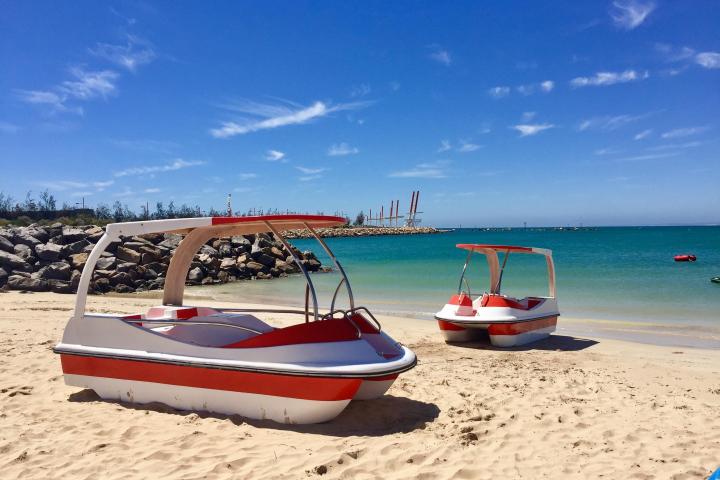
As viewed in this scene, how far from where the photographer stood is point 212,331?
20.2ft

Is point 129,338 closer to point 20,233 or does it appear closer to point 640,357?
point 640,357

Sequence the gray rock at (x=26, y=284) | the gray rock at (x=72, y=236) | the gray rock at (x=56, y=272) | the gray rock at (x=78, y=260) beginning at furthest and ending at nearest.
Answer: the gray rock at (x=72, y=236) < the gray rock at (x=78, y=260) < the gray rock at (x=56, y=272) < the gray rock at (x=26, y=284)

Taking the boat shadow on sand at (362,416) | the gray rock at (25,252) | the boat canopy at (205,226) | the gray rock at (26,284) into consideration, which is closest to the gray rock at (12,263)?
the gray rock at (25,252)

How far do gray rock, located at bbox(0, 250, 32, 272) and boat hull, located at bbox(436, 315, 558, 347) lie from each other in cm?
1591

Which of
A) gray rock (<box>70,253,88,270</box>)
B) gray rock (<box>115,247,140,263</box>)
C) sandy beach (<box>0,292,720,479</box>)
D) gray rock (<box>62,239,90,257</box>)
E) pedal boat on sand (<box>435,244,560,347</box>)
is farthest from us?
gray rock (<box>115,247,140,263</box>)

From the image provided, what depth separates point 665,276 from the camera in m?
27.1

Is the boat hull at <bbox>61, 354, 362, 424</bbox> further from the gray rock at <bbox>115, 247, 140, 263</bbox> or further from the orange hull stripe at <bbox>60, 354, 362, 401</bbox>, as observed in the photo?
the gray rock at <bbox>115, 247, 140, 263</bbox>

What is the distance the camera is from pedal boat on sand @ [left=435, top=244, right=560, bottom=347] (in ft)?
31.6

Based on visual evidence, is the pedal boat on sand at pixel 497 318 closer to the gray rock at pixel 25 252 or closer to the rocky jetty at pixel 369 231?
the gray rock at pixel 25 252

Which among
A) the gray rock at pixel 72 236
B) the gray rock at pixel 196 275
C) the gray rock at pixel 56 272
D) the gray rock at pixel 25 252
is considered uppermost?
the gray rock at pixel 72 236

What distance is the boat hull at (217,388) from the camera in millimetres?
5062

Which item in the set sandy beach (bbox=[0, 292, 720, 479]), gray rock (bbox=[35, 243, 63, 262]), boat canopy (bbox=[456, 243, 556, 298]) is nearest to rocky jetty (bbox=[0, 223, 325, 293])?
gray rock (bbox=[35, 243, 63, 262])

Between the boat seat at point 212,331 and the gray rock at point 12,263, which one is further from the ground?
the boat seat at point 212,331

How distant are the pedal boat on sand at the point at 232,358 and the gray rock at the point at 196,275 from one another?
1682 centimetres
